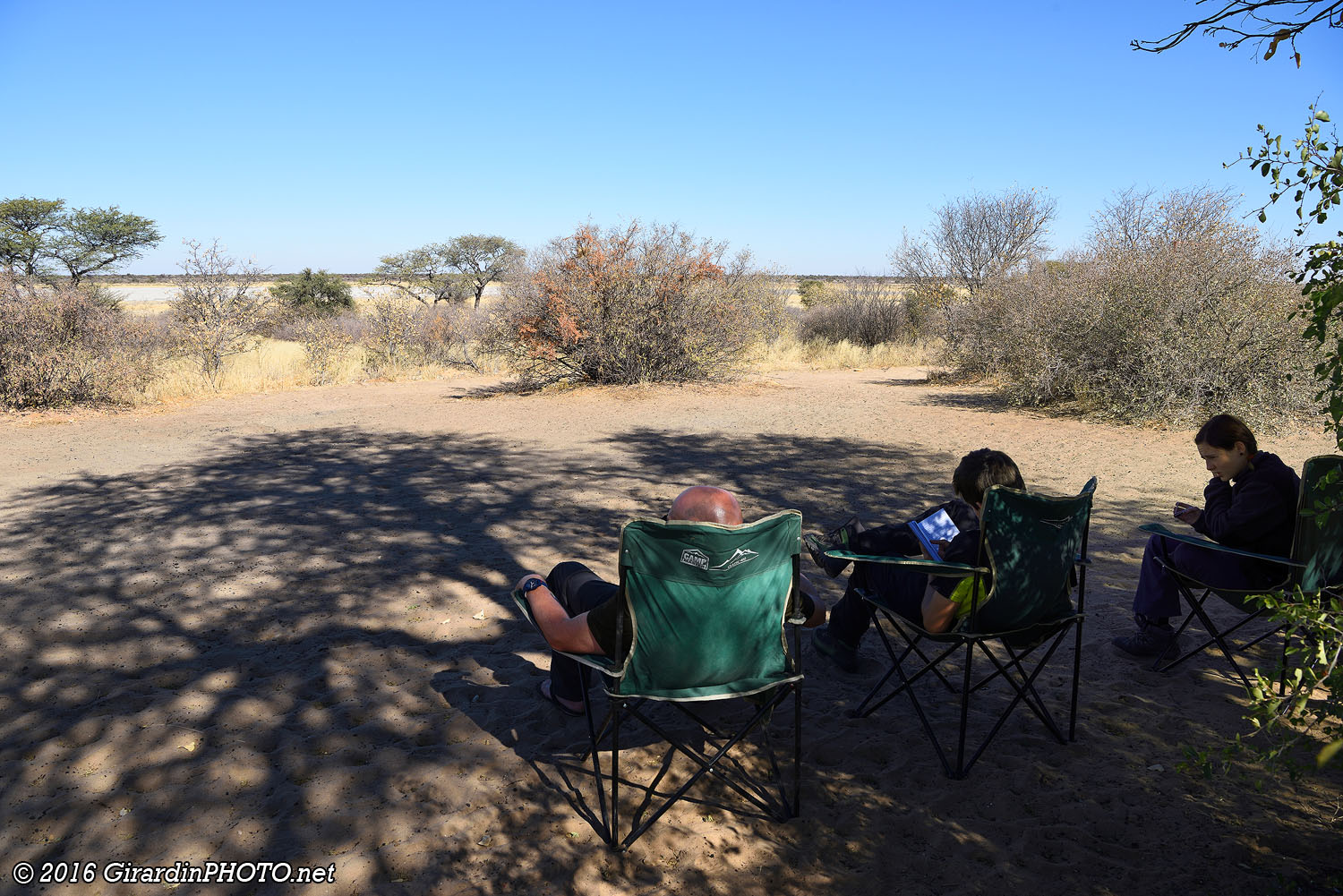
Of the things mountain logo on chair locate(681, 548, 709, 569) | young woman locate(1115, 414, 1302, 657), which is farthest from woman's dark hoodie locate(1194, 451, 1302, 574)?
mountain logo on chair locate(681, 548, 709, 569)

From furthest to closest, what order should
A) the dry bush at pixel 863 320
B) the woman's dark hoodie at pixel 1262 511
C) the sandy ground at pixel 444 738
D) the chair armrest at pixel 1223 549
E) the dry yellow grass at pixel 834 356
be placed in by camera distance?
the dry bush at pixel 863 320, the dry yellow grass at pixel 834 356, the woman's dark hoodie at pixel 1262 511, the chair armrest at pixel 1223 549, the sandy ground at pixel 444 738

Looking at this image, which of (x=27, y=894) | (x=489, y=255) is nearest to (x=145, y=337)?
(x=27, y=894)

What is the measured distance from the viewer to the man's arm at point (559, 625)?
2694 millimetres

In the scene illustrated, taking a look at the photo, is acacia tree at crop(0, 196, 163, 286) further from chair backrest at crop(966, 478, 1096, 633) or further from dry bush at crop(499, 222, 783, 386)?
chair backrest at crop(966, 478, 1096, 633)

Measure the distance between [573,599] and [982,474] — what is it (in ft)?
5.14

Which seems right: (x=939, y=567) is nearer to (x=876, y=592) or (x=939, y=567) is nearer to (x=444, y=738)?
(x=876, y=592)

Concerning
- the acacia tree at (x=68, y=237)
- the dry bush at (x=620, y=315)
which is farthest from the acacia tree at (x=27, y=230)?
the dry bush at (x=620, y=315)

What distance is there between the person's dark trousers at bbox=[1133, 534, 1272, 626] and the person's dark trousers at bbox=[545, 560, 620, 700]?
8.23 feet

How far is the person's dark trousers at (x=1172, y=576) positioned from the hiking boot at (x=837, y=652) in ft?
4.46

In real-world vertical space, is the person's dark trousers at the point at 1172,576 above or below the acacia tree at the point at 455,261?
below

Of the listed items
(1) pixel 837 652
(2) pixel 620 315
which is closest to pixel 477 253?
(2) pixel 620 315

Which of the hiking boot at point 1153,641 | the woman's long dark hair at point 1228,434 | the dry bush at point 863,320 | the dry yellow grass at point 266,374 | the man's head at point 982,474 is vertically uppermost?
the dry bush at point 863,320

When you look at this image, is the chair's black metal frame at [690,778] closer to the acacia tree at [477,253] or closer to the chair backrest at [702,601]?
the chair backrest at [702,601]

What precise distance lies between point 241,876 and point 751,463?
680 cm
